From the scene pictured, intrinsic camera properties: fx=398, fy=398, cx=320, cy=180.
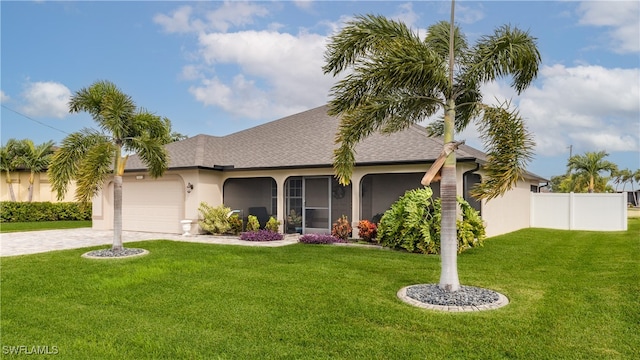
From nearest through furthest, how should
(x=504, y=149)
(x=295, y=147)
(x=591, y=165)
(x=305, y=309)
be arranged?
(x=305, y=309) → (x=504, y=149) → (x=295, y=147) → (x=591, y=165)

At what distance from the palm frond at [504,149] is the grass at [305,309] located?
1842 mm

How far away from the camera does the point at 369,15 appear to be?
21.6 ft

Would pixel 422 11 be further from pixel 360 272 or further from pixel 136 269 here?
pixel 136 269

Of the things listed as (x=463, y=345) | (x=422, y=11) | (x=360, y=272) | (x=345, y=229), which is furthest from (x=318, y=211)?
(x=463, y=345)

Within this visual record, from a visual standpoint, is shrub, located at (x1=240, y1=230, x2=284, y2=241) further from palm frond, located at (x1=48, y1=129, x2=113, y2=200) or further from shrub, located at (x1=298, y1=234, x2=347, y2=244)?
palm frond, located at (x1=48, y1=129, x2=113, y2=200)

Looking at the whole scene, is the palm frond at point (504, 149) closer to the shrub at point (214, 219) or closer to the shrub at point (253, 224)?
the shrub at point (253, 224)

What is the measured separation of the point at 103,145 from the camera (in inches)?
401

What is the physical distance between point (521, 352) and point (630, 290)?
4.11m

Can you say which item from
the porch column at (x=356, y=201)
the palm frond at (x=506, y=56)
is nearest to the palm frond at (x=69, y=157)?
the porch column at (x=356, y=201)

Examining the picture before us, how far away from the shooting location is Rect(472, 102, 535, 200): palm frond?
639 cm

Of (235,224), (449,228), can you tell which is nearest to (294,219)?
(235,224)

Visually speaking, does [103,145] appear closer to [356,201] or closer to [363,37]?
[363,37]

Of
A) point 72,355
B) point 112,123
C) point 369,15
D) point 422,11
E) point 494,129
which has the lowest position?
point 72,355

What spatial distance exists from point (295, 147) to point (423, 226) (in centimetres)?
746
